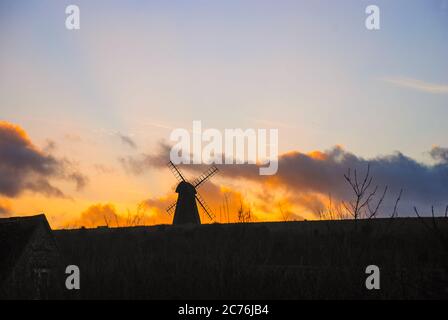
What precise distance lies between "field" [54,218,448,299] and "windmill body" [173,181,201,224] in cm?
526

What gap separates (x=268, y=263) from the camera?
17.4 m

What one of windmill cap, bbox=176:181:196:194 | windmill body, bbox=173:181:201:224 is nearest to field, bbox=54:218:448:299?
windmill body, bbox=173:181:201:224

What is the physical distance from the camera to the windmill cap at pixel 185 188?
33.9 meters

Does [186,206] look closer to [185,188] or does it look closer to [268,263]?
[185,188]

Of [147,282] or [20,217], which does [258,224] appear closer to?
[20,217]

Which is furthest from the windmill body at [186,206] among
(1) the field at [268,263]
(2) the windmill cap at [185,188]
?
(1) the field at [268,263]

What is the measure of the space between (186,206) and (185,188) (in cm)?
117

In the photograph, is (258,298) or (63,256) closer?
(258,298)

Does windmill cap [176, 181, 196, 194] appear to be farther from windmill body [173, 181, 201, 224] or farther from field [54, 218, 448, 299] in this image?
field [54, 218, 448, 299]

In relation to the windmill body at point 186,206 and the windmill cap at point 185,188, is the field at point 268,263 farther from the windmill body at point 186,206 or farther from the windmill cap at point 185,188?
the windmill cap at point 185,188

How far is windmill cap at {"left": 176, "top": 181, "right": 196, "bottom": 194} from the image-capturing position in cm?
3394

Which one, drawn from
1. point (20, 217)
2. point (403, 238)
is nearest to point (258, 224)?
point (403, 238)
